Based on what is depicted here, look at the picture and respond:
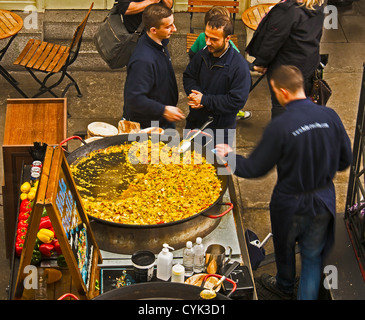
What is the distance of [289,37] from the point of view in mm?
6645

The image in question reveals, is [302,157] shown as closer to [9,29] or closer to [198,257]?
[198,257]

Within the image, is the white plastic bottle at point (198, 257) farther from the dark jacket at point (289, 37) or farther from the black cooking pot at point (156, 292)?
the dark jacket at point (289, 37)

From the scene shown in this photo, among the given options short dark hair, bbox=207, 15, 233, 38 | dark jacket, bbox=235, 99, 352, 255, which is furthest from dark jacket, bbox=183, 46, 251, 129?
dark jacket, bbox=235, 99, 352, 255

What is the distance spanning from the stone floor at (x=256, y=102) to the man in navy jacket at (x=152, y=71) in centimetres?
169

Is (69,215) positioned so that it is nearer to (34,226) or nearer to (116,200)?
(34,226)

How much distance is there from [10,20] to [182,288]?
569 cm

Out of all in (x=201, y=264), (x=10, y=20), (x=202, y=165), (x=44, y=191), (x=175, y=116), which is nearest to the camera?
(x=44, y=191)

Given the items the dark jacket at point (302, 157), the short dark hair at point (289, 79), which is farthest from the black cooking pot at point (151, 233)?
the short dark hair at point (289, 79)

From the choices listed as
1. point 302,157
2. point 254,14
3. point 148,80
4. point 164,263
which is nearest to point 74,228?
point 164,263

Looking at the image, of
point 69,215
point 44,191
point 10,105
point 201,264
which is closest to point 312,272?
point 201,264

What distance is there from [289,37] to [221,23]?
1.35m

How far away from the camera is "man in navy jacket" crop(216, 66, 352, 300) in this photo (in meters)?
4.57

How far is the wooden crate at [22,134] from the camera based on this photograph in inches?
222

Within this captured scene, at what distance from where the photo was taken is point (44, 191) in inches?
142
